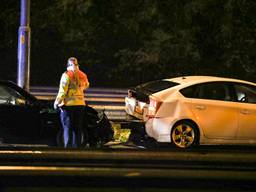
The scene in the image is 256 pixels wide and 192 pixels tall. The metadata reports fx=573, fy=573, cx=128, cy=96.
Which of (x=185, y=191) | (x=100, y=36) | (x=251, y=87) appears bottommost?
(x=185, y=191)

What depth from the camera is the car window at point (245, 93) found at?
34.6 ft

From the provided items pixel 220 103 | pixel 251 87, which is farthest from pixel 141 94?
pixel 251 87

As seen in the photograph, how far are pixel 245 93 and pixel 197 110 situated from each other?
107 centimetres

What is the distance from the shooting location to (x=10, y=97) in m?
9.34

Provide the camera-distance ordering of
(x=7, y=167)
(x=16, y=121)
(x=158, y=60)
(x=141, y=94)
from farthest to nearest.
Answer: (x=158, y=60)
(x=141, y=94)
(x=16, y=121)
(x=7, y=167)

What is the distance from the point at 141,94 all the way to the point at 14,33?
56.6ft

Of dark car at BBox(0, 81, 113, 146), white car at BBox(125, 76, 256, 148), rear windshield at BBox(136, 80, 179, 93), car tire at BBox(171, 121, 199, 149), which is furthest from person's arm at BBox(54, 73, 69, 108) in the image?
car tire at BBox(171, 121, 199, 149)

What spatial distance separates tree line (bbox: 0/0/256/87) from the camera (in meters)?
25.6

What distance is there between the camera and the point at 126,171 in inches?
172

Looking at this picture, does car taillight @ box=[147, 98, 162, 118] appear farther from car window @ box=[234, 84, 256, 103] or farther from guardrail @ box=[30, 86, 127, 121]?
guardrail @ box=[30, 86, 127, 121]

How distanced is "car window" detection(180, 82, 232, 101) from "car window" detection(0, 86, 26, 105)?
285cm

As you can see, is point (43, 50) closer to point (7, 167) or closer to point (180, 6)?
point (180, 6)

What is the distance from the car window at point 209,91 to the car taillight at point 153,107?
0.63 meters

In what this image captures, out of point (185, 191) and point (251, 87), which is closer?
point (185, 191)
